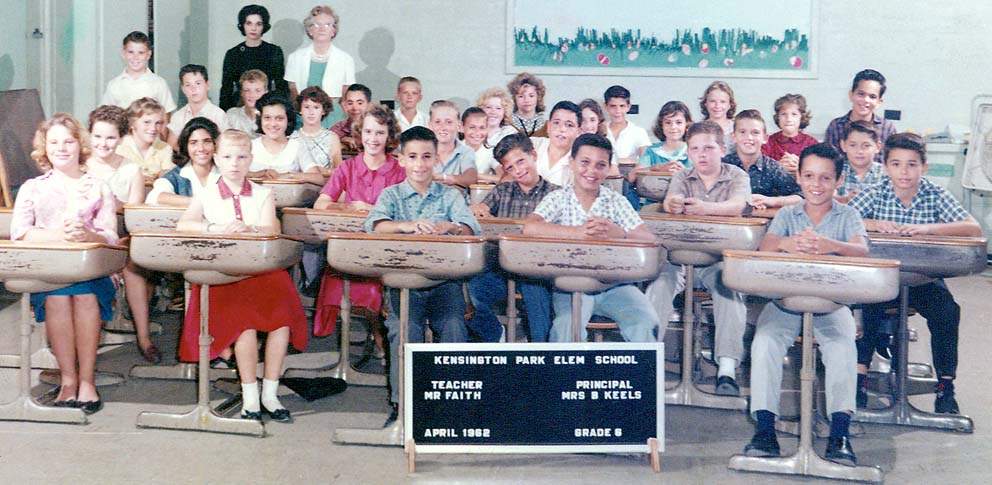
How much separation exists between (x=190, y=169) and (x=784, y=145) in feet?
11.1

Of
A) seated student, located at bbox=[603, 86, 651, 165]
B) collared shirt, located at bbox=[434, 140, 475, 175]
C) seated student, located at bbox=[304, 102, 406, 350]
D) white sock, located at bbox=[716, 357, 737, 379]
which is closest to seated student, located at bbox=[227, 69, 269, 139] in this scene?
collared shirt, located at bbox=[434, 140, 475, 175]

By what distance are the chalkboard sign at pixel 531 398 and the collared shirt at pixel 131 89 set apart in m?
4.23

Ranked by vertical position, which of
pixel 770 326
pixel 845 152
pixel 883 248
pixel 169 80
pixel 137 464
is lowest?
pixel 137 464

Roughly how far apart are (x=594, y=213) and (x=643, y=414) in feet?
3.23

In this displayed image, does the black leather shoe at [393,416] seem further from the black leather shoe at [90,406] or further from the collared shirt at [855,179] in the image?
the collared shirt at [855,179]

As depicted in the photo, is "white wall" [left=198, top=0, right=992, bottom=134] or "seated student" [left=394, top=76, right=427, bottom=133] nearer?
"seated student" [left=394, top=76, right=427, bottom=133]

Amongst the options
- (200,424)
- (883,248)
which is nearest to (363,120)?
(200,424)

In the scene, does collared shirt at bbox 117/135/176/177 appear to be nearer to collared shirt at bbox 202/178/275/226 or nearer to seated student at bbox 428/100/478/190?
seated student at bbox 428/100/478/190

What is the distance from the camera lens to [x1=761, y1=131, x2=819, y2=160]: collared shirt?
649cm

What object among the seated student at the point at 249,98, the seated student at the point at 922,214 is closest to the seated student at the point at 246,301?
the seated student at the point at 922,214

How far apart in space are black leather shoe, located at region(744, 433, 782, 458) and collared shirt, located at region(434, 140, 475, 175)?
8.37 feet

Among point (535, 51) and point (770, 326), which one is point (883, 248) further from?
point (535, 51)

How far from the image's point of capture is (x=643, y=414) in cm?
377

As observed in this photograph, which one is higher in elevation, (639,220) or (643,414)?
(639,220)
